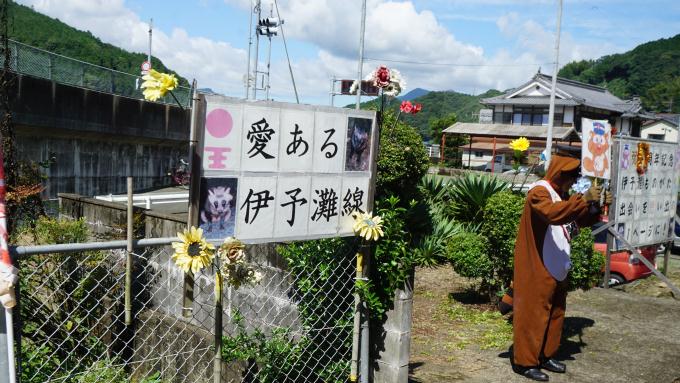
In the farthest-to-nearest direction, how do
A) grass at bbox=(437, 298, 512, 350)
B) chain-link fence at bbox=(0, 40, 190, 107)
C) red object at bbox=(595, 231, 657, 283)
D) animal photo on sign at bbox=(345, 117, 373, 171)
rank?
1. chain-link fence at bbox=(0, 40, 190, 107)
2. red object at bbox=(595, 231, 657, 283)
3. grass at bbox=(437, 298, 512, 350)
4. animal photo on sign at bbox=(345, 117, 373, 171)

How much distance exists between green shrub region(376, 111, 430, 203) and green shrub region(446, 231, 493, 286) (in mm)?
907

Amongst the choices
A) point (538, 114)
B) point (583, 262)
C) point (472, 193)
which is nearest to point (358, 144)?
point (583, 262)

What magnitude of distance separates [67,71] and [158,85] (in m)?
16.1

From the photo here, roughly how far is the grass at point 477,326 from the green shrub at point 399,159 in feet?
4.86

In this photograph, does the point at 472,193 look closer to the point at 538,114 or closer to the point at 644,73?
the point at 538,114

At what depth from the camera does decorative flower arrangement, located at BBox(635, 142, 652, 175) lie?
25.5 feet

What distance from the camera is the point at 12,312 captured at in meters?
2.20

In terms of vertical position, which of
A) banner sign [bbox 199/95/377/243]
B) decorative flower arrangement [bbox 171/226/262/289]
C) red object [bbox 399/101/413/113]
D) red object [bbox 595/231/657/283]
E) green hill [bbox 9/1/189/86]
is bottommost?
red object [bbox 595/231/657/283]

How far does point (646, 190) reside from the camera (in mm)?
8180

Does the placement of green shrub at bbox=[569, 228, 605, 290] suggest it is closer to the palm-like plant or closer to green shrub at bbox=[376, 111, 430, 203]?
green shrub at bbox=[376, 111, 430, 203]

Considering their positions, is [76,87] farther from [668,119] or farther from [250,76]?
[668,119]

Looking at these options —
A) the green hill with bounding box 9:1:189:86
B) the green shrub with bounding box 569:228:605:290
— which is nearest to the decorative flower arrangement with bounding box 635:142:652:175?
the green shrub with bounding box 569:228:605:290

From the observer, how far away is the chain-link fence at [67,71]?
1484 cm

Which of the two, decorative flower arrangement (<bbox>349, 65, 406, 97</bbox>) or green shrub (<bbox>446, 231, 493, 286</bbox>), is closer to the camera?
decorative flower arrangement (<bbox>349, 65, 406, 97</bbox>)
